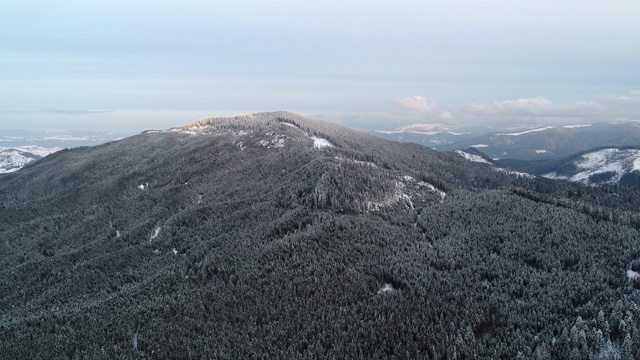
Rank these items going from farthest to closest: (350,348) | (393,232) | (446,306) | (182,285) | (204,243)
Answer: (204,243) < (393,232) < (182,285) < (446,306) < (350,348)

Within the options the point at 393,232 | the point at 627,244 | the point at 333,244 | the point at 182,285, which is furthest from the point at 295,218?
the point at 627,244

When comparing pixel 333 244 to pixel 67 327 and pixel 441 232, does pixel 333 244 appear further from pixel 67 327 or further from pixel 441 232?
pixel 67 327

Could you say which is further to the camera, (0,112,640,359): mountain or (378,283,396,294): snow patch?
(378,283,396,294): snow patch

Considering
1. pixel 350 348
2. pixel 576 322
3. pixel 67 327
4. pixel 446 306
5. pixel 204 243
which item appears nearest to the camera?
pixel 576 322

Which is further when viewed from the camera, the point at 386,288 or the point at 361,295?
the point at 386,288

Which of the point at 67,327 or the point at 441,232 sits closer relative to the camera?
the point at 67,327

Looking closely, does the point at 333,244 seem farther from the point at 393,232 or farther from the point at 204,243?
the point at 204,243

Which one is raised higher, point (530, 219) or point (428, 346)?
point (530, 219)

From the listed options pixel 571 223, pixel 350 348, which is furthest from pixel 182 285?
pixel 571 223

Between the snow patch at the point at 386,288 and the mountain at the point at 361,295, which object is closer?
the mountain at the point at 361,295

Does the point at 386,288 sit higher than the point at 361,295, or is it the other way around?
the point at 386,288
